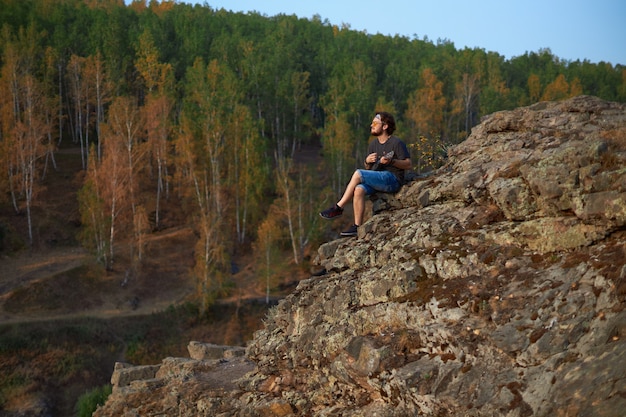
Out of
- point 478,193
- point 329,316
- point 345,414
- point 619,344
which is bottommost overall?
point 345,414

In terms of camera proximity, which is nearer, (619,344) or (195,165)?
(619,344)

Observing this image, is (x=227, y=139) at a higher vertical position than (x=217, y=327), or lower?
higher

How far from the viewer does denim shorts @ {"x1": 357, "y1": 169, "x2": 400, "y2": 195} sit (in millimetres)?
10852

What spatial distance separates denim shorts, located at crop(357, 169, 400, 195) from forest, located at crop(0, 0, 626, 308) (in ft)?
97.2

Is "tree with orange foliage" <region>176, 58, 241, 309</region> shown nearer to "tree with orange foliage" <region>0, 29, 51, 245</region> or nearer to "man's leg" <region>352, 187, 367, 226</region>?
"tree with orange foliage" <region>0, 29, 51, 245</region>

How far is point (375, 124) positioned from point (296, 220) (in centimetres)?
3778

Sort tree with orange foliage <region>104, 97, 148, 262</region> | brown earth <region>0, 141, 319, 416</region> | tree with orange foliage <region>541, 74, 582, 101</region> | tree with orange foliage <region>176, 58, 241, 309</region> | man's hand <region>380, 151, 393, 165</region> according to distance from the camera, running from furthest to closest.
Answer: tree with orange foliage <region>541, 74, 582, 101</region>
tree with orange foliage <region>176, 58, 241, 309</region>
tree with orange foliage <region>104, 97, 148, 262</region>
brown earth <region>0, 141, 319, 416</region>
man's hand <region>380, 151, 393, 165</region>

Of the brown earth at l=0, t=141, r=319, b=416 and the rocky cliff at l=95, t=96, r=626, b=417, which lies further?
the brown earth at l=0, t=141, r=319, b=416

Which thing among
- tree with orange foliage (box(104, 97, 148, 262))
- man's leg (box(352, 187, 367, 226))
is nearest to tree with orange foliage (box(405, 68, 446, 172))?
tree with orange foliage (box(104, 97, 148, 262))

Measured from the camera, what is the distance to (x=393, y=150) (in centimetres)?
1108

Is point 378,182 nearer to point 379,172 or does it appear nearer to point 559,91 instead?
point 379,172

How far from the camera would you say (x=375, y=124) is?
1127cm

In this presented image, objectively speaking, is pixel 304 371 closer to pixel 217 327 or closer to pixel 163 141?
pixel 217 327

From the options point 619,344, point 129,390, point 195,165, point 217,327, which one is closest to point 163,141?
point 195,165
